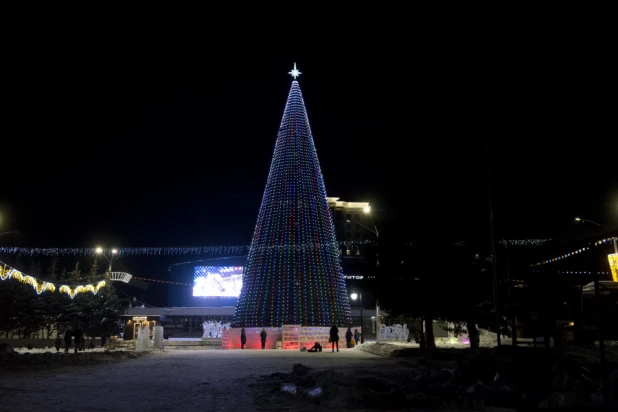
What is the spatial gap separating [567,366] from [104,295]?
40.6 metres

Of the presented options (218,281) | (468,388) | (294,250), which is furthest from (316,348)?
(218,281)

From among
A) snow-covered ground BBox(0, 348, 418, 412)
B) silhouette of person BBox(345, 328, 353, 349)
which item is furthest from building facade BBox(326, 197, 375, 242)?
snow-covered ground BBox(0, 348, 418, 412)

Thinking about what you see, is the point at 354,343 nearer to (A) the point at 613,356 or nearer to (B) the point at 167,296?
(A) the point at 613,356

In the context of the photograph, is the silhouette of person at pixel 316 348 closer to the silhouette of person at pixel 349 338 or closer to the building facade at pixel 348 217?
the silhouette of person at pixel 349 338

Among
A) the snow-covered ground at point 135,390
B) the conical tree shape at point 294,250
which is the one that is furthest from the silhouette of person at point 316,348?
the snow-covered ground at point 135,390

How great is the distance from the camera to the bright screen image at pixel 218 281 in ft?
200

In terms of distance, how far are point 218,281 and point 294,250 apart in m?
35.2

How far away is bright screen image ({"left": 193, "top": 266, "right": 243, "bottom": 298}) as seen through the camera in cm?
6088

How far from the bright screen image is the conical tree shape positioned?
3220 centimetres

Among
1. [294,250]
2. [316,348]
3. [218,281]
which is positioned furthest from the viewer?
[218,281]

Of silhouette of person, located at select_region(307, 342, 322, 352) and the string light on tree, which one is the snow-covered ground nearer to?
the string light on tree

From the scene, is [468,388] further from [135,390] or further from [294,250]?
[294,250]

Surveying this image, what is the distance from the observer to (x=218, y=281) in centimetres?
6122

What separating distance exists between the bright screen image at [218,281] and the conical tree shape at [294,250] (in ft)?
106
